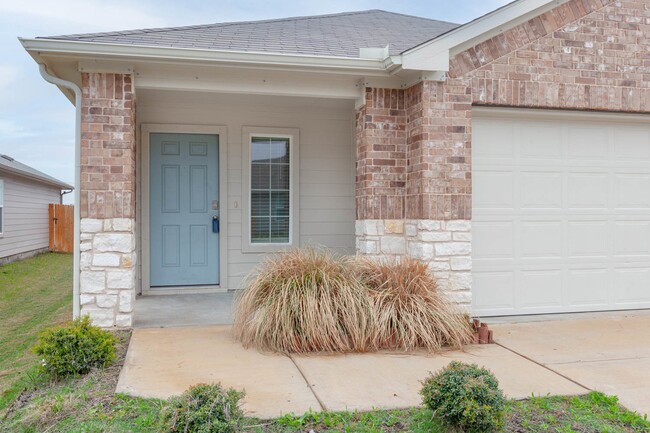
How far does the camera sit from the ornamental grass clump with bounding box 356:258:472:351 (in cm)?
482

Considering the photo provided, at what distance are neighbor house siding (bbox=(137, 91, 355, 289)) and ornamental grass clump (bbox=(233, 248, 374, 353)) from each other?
9.15 ft

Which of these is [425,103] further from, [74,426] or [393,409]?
[74,426]

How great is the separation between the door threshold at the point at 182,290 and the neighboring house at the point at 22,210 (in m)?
8.69

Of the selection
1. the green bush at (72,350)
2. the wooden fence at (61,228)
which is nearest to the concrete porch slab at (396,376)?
the green bush at (72,350)

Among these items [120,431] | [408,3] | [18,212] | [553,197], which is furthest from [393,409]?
[408,3]

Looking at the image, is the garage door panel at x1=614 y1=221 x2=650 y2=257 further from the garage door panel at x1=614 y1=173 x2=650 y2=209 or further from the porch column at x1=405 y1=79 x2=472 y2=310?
the porch column at x1=405 y1=79 x2=472 y2=310

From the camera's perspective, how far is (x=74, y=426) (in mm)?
3162

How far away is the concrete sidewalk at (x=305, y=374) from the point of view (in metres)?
3.63

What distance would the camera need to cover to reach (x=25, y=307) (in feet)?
27.8

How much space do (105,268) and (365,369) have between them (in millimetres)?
2819

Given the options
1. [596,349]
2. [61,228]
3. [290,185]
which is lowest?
[596,349]

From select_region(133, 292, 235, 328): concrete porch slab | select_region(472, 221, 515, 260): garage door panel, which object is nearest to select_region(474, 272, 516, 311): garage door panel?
select_region(472, 221, 515, 260): garage door panel

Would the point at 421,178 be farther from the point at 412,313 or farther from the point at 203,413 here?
the point at 203,413

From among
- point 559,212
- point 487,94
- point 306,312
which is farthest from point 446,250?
point 306,312
